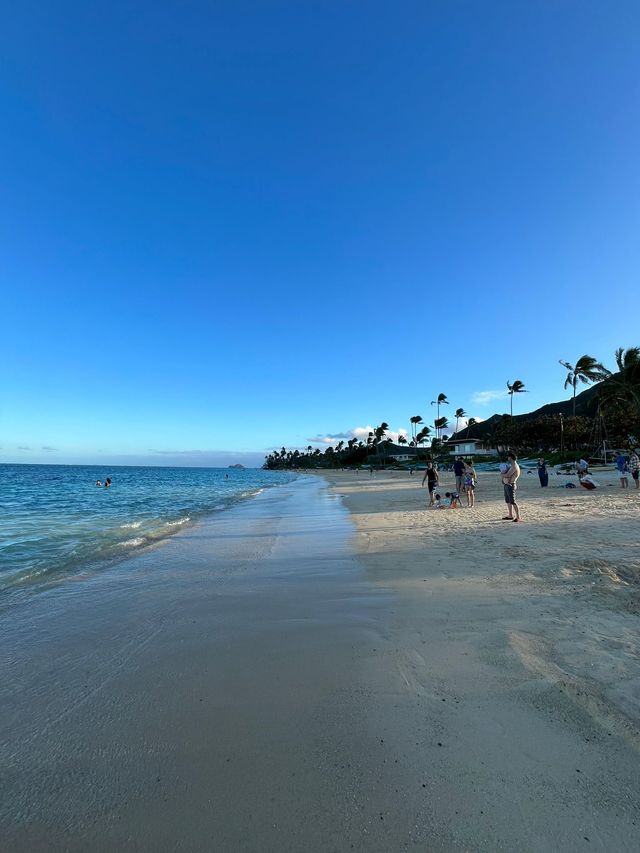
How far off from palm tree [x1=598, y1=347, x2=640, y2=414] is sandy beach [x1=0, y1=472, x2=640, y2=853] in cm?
3330

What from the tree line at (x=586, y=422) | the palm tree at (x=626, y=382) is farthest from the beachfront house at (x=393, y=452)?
the palm tree at (x=626, y=382)

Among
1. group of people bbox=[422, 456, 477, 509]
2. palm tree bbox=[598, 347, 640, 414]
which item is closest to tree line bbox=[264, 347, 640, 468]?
palm tree bbox=[598, 347, 640, 414]

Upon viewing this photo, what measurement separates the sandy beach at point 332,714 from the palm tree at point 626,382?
109ft

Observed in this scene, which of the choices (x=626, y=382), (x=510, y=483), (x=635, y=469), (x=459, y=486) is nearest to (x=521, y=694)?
(x=510, y=483)

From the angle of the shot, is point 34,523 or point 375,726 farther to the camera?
point 34,523

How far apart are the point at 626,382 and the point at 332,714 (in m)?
39.9

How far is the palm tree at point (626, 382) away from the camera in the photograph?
108 ft

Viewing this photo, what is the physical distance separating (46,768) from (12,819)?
16.8 inches

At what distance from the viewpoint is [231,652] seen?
Result: 4496 mm

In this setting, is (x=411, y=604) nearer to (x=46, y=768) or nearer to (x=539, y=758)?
(x=539, y=758)

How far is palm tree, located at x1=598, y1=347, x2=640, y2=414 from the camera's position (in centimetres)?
3306

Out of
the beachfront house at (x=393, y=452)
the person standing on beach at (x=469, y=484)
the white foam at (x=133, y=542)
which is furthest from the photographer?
the beachfront house at (x=393, y=452)

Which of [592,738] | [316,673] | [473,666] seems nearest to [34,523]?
[316,673]

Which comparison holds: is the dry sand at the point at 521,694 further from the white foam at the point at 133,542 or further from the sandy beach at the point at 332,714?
the white foam at the point at 133,542
